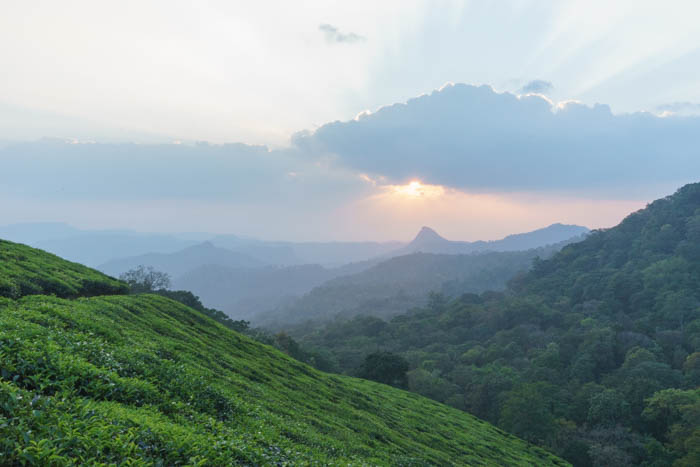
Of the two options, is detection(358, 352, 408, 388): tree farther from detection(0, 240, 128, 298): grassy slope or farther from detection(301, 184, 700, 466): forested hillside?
detection(0, 240, 128, 298): grassy slope

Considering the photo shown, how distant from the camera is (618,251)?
149 metres

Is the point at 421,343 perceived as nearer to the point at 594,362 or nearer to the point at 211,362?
the point at 594,362

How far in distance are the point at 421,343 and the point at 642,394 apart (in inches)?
2698

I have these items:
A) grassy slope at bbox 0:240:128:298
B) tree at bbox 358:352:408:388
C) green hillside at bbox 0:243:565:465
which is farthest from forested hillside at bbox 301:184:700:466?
grassy slope at bbox 0:240:128:298

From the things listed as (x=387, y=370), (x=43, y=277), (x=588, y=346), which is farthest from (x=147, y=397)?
(x=588, y=346)

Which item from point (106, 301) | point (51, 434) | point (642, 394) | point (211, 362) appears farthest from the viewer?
point (642, 394)

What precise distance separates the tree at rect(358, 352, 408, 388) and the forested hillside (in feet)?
15.5

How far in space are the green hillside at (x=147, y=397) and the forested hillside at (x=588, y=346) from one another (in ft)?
105

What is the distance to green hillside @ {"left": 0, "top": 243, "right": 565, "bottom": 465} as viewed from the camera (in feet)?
20.7

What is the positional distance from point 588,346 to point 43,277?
9644cm

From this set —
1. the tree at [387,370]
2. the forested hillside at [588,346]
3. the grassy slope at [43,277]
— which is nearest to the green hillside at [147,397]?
the grassy slope at [43,277]

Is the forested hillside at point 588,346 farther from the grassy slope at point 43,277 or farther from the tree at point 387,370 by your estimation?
the grassy slope at point 43,277

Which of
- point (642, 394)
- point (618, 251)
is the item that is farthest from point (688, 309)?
point (618, 251)

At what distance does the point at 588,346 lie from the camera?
255 ft
